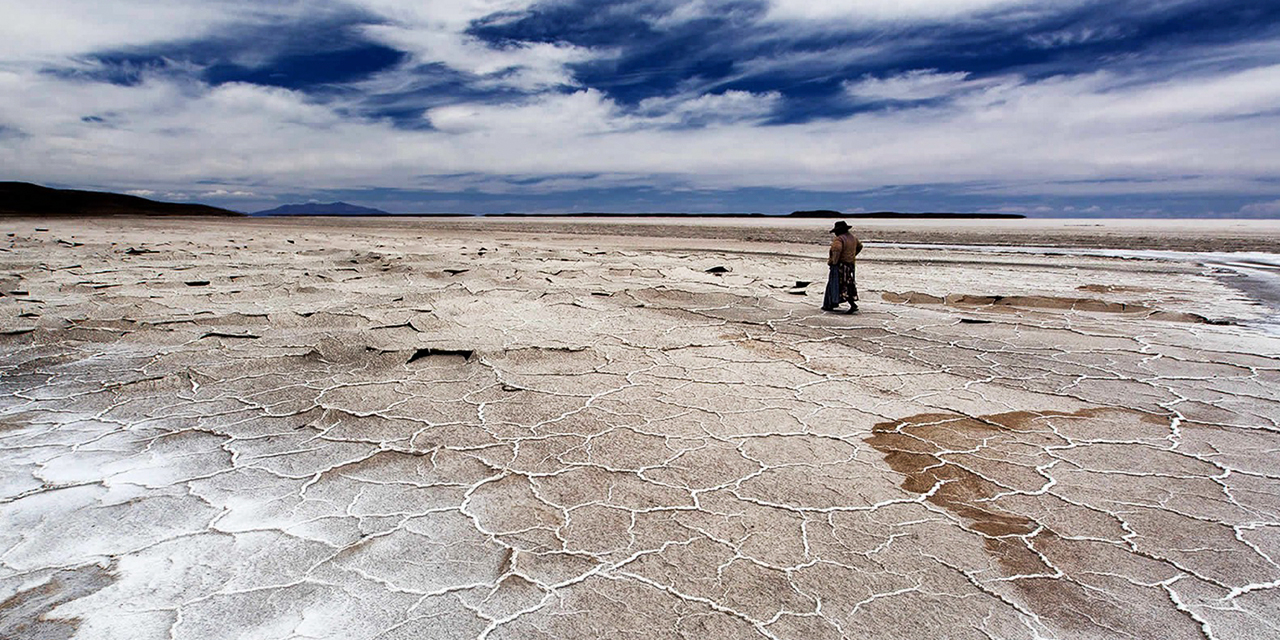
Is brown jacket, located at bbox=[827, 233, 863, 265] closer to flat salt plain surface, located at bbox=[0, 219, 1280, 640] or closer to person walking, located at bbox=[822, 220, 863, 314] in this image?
person walking, located at bbox=[822, 220, 863, 314]

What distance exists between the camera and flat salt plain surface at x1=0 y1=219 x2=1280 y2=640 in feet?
7.07

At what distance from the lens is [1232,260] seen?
14.2 metres

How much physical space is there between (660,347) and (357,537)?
339 centimetres

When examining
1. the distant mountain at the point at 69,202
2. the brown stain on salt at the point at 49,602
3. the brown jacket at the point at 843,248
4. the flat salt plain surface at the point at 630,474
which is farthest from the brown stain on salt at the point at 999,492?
the distant mountain at the point at 69,202

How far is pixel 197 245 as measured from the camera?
49.8 ft

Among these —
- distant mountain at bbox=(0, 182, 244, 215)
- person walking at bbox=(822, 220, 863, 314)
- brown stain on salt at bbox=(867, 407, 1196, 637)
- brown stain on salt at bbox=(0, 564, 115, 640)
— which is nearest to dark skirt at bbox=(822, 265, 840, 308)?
person walking at bbox=(822, 220, 863, 314)

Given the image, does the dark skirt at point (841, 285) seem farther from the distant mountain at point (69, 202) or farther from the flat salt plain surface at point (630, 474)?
the distant mountain at point (69, 202)

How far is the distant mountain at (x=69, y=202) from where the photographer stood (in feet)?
150

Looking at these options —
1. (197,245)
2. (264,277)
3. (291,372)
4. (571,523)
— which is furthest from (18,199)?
(571,523)

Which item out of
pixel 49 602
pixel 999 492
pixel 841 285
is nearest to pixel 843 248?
pixel 841 285

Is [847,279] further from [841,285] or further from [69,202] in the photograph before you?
[69,202]

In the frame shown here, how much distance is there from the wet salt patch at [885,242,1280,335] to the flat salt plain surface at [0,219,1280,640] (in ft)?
5.55

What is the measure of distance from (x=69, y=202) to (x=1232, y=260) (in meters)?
67.9

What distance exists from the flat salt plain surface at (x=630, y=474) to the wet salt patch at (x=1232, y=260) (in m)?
1.69
